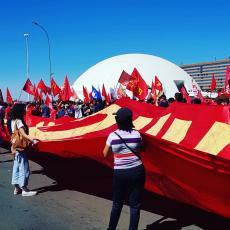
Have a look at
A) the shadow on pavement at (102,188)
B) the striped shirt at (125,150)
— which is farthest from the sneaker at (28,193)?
the striped shirt at (125,150)

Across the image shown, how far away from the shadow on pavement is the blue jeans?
466 millimetres

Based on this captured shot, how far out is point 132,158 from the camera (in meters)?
4.88

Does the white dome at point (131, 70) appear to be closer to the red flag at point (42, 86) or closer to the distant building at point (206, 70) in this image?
the red flag at point (42, 86)

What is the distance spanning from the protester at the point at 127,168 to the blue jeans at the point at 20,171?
282 centimetres

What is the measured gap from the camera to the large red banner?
16.6 feet

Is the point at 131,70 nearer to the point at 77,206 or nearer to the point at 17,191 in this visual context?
the point at 17,191

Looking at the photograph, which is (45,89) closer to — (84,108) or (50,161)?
(84,108)

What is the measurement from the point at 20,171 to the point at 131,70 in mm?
48001

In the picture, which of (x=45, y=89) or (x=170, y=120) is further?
(x=45, y=89)

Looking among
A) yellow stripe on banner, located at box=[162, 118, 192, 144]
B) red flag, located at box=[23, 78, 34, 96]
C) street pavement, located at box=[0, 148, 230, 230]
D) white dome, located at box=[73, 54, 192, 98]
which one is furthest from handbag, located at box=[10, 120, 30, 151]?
white dome, located at box=[73, 54, 192, 98]

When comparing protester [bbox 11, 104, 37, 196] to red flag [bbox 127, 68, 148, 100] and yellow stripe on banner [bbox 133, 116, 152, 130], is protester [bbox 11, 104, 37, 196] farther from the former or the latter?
red flag [bbox 127, 68, 148, 100]

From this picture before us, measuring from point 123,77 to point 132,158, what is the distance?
12.7m

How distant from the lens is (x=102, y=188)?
307 inches

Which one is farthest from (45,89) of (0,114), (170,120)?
(170,120)
